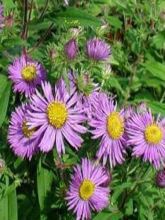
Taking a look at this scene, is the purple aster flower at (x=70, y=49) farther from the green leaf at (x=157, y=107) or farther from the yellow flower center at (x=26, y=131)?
the green leaf at (x=157, y=107)

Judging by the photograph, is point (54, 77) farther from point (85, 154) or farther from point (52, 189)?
point (52, 189)

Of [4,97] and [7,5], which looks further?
[7,5]

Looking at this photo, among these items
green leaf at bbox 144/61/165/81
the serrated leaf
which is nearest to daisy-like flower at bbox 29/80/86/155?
green leaf at bbox 144/61/165/81

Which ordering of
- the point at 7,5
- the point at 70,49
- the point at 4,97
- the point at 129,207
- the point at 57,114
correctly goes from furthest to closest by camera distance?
1. the point at 7,5
2. the point at 129,207
3. the point at 4,97
4. the point at 57,114
5. the point at 70,49

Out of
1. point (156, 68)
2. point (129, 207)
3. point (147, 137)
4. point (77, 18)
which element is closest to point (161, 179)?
point (147, 137)

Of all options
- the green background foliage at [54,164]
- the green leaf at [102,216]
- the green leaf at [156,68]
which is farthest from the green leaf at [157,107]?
the green leaf at [102,216]

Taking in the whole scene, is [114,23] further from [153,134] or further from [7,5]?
[153,134]
